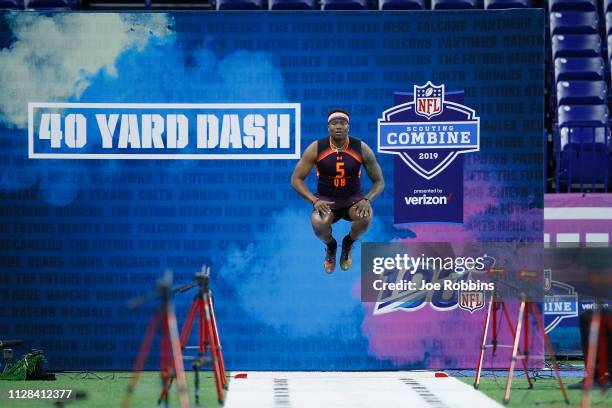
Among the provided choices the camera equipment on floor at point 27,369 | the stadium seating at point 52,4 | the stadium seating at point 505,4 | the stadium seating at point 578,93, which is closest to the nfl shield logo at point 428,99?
the stadium seating at point 578,93

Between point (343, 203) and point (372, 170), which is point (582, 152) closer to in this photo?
point (372, 170)

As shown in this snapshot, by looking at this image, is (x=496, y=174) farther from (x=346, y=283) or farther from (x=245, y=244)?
(x=245, y=244)

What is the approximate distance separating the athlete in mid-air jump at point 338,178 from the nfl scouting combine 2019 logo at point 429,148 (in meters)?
0.28

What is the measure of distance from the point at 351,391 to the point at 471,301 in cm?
187

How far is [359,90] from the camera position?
10242 millimetres

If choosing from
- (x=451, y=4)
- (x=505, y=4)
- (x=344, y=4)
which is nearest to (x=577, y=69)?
(x=505, y=4)

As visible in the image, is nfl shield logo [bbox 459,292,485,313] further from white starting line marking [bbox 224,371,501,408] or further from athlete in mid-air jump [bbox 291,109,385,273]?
athlete in mid-air jump [bbox 291,109,385,273]

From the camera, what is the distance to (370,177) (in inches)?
400

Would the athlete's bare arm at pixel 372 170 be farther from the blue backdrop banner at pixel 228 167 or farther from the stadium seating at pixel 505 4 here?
the stadium seating at pixel 505 4

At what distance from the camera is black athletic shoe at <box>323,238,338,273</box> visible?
33.4ft

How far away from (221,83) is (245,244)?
155cm

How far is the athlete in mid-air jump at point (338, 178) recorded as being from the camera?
10109mm

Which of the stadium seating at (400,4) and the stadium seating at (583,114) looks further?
the stadium seating at (400,4)

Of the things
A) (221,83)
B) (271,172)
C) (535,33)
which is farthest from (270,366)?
(535,33)
